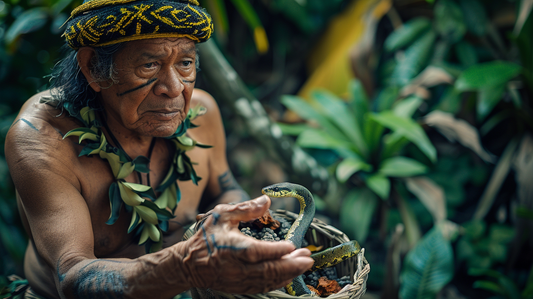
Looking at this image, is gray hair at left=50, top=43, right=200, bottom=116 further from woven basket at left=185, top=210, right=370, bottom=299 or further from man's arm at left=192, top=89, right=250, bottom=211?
woven basket at left=185, top=210, right=370, bottom=299

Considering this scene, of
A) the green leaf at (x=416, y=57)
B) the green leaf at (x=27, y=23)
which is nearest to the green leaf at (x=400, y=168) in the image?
the green leaf at (x=416, y=57)

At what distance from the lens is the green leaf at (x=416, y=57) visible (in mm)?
3246

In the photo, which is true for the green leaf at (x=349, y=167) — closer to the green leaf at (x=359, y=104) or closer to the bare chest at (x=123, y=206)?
the green leaf at (x=359, y=104)

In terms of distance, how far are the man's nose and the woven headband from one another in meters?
0.12

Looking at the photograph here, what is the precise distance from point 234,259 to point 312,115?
2.28 meters

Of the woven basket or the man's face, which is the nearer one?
the woven basket

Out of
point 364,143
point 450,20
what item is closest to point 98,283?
point 364,143

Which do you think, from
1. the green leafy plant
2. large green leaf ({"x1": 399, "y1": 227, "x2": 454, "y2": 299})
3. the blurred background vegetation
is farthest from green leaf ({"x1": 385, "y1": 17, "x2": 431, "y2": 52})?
large green leaf ({"x1": 399, "y1": 227, "x2": 454, "y2": 299})

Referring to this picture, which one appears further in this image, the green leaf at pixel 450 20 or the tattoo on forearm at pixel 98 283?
the green leaf at pixel 450 20

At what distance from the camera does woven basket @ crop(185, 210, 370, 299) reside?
3.42 feet

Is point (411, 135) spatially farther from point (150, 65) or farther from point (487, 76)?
point (150, 65)

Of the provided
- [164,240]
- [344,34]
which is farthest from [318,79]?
[164,240]

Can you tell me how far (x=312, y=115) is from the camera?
122 inches

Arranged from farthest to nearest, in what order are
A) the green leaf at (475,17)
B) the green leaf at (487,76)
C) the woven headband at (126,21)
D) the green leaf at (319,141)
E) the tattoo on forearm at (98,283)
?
the green leaf at (475,17) < the green leaf at (319,141) < the green leaf at (487,76) < the woven headband at (126,21) < the tattoo on forearm at (98,283)
